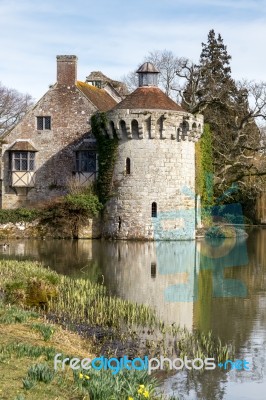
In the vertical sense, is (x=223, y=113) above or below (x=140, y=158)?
above

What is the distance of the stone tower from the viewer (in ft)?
98.1

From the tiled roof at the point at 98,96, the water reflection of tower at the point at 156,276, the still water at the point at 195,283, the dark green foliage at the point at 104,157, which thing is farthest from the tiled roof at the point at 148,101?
the water reflection of tower at the point at 156,276

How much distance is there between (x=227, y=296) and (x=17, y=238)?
17.1 meters

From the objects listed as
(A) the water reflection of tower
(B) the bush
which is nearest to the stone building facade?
(B) the bush

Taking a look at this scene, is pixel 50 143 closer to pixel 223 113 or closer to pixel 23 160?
pixel 23 160

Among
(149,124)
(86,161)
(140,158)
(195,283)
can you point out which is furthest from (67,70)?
(195,283)

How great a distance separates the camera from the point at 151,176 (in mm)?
29984

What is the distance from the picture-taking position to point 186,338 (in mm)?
11531

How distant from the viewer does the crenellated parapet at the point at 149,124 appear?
97.3 feet

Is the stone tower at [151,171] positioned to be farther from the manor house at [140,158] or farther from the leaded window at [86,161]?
the leaded window at [86,161]

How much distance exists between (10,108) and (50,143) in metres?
19.7

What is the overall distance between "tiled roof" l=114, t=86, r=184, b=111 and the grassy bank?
44.4 feet

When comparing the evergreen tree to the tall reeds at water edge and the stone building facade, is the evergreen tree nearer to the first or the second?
the stone building facade

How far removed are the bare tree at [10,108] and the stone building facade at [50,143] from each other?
15747mm
